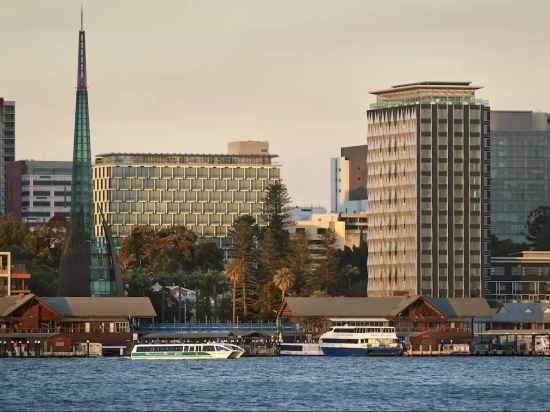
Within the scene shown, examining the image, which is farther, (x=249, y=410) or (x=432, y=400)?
(x=432, y=400)

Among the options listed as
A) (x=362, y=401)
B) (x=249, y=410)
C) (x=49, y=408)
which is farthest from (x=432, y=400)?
(x=49, y=408)

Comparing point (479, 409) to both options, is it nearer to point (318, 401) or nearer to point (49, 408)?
point (318, 401)

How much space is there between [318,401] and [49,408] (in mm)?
25245

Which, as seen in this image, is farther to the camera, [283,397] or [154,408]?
[283,397]

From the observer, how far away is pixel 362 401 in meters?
196

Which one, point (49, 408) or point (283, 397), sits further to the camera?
point (283, 397)

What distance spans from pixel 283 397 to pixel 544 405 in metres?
24.0

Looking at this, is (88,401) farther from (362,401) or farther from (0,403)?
(362,401)

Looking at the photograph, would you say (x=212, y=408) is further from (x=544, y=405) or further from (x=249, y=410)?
(x=544, y=405)

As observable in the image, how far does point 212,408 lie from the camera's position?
608ft

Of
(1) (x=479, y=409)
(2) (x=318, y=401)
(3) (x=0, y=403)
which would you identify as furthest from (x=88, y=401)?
Answer: (1) (x=479, y=409)

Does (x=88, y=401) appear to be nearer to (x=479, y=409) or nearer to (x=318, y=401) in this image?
(x=318, y=401)

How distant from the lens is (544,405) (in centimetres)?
19175

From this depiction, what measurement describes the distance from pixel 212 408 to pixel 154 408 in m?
4.95
